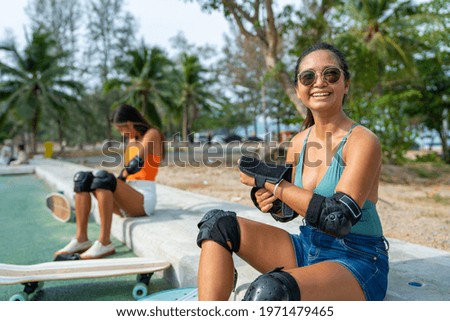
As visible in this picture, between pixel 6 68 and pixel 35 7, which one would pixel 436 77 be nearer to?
pixel 6 68

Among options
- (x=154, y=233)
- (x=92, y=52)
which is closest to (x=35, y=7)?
(x=92, y=52)

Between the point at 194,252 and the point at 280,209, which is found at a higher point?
→ the point at 280,209

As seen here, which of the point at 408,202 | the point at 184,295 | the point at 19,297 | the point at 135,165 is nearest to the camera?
the point at 184,295

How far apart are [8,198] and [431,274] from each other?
7629 millimetres

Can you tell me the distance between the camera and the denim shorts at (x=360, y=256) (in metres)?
1.73

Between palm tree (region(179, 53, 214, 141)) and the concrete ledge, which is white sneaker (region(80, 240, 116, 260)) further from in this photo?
palm tree (region(179, 53, 214, 141))

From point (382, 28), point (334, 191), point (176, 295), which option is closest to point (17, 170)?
point (176, 295)

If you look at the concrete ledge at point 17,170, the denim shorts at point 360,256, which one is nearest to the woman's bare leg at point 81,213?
the denim shorts at point 360,256

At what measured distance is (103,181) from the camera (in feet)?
11.8

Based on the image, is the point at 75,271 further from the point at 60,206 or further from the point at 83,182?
the point at 60,206

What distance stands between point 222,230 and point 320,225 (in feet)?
1.44

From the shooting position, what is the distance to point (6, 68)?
71.6ft

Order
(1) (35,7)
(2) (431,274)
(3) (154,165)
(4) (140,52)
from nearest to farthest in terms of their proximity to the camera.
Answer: (2) (431,274)
(3) (154,165)
(4) (140,52)
(1) (35,7)
